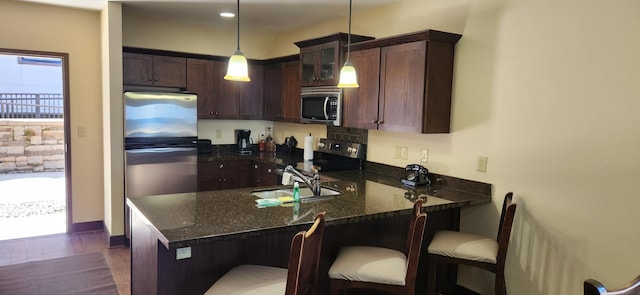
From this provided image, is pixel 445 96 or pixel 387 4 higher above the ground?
pixel 387 4

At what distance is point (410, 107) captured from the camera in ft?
10.4

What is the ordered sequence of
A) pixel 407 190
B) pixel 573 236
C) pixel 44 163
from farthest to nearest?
1. pixel 44 163
2. pixel 407 190
3. pixel 573 236

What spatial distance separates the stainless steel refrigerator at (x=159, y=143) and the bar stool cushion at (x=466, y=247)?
281 cm

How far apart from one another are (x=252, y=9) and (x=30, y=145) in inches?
228

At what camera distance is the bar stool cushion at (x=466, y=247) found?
2459 millimetres

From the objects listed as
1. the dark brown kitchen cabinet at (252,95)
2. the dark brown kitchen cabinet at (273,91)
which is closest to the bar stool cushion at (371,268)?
the dark brown kitchen cabinet at (273,91)

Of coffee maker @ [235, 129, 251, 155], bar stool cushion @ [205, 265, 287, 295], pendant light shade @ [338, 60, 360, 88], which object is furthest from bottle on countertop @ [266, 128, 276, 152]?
bar stool cushion @ [205, 265, 287, 295]

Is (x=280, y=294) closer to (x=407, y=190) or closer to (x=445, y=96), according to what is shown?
(x=407, y=190)

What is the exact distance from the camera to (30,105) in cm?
815

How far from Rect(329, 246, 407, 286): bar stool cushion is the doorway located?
4044 mm

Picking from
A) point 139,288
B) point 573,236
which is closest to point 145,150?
point 139,288

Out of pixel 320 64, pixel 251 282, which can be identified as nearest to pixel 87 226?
pixel 320 64

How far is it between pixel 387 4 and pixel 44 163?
709 cm

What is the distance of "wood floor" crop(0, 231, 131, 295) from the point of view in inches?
142
